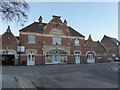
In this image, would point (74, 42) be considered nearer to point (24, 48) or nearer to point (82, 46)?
point (82, 46)

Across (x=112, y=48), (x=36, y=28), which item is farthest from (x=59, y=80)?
(x=112, y=48)

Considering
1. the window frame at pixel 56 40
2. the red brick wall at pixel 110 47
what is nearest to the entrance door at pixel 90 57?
the window frame at pixel 56 40

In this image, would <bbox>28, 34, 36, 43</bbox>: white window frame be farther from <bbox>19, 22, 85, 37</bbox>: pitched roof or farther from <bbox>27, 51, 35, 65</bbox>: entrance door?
<bbox>27, 51, 35, 65</bbox>: entrance door

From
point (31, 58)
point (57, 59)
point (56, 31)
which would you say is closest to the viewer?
point (31, 58)

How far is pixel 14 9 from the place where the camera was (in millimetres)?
13555

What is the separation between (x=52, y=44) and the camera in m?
40.8

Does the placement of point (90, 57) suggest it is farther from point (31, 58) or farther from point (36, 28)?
point (31, 58)

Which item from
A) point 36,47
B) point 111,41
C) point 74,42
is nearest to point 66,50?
point 74,42

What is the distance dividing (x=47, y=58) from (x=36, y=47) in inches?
130

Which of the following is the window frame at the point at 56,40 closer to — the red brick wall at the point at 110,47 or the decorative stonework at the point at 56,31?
the decorative stonework at the point at 56,31

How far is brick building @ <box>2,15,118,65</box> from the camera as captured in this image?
123ft

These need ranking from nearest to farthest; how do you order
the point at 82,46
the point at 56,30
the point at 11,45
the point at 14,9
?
the point at 14,9
the point at 11,45
the point at 56,30
the point at 82,46

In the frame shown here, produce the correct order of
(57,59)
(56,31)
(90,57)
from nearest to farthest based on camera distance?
(57,59)
(56,31)
(90,57)

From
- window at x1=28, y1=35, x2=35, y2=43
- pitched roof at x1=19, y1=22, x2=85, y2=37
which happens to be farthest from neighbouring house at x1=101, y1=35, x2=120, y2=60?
window at x1=28, y1=35, x2=35, y2=43
